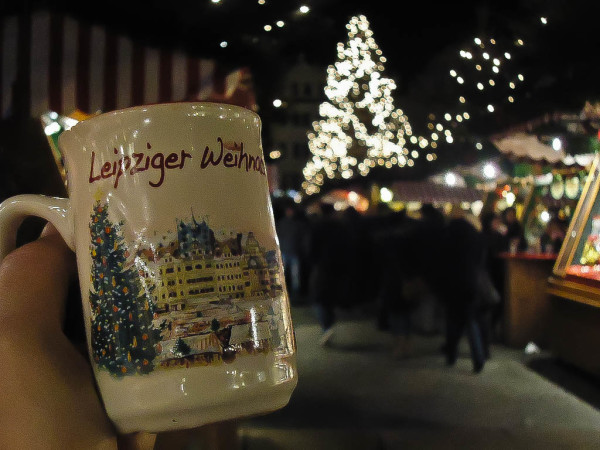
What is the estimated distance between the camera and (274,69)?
11.1 ft

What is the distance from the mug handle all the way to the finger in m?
0.06

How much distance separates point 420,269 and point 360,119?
12870mm

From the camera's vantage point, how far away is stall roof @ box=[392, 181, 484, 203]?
43.3 ft

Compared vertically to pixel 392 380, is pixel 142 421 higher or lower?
higher

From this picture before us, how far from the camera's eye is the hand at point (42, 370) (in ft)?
2.48

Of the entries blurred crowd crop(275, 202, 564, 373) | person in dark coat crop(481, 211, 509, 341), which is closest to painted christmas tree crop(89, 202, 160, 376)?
blurred crowd crop(275, 202, 564, 373)

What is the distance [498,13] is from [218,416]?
202 inches

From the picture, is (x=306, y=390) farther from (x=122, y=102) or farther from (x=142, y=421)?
(x=142, y=421)

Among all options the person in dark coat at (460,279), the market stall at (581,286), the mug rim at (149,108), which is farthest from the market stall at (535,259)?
the mug rim at (149,108)

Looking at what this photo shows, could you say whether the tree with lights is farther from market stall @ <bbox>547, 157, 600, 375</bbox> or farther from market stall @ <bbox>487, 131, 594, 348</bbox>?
market stall @ <bbox>547, 157, 600, 375</bbox>

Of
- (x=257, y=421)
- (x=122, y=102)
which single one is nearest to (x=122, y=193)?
(x=122, y=102)

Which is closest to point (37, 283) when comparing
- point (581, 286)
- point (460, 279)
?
point (581, 286)

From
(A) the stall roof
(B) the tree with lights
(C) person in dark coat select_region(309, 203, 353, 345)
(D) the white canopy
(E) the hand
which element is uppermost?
(B) the tree with lights

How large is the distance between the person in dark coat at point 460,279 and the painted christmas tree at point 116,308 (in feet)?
20.1
